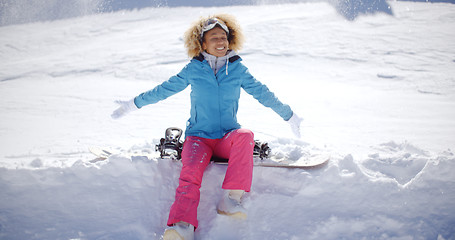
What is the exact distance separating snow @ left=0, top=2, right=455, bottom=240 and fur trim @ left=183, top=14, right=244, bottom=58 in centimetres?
107

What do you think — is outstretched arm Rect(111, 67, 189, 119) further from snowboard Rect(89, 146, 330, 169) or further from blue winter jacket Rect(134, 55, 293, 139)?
snowboard Rect(89, 146, 330, 169)

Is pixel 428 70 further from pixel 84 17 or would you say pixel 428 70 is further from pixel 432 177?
pixel 84 17

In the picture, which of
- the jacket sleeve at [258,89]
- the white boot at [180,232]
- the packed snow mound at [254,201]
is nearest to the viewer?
the white boot at [180,232]

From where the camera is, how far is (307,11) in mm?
14930

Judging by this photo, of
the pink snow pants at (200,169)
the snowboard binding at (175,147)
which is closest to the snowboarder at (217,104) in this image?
the pink snow pants at (200,169)

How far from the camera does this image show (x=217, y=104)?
2.71 meters

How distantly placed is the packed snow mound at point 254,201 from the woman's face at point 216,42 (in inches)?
39.6

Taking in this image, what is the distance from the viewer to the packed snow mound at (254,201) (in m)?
2.32

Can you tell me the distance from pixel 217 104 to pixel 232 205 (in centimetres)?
87

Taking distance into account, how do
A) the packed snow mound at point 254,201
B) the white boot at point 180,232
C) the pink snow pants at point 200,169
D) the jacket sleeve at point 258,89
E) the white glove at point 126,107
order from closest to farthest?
the white boot at point 180,232, the pink snow pants at point 200,169, the packed snow mound at point 254,201, the jacket sleeve at point 258,89, the white glove at point 126,107

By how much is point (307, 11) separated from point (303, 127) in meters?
11.5

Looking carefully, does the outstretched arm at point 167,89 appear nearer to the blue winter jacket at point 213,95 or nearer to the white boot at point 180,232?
the blue winter jacket at point 213,95

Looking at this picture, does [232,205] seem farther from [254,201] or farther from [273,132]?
[273,132]

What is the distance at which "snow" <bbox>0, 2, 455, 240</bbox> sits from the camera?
2.40 metres
